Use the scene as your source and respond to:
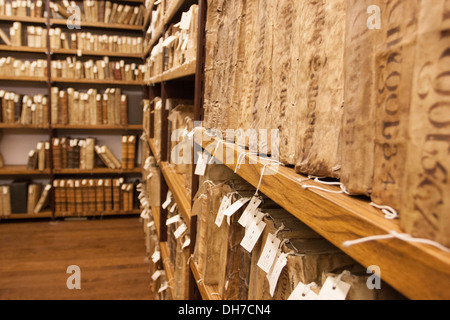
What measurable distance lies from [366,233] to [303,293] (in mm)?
212

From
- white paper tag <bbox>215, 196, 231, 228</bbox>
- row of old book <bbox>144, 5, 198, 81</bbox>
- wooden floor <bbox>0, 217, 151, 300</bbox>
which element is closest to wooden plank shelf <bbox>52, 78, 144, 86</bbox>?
wooden floor <bbox>0, 217, 151, 300</bbox>

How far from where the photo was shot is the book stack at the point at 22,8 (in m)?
3.75

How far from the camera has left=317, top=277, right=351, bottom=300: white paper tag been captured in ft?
1.46

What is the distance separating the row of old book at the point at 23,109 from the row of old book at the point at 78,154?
0.90 ft

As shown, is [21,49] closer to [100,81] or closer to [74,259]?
[100,81]

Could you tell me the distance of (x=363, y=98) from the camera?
1.34ft

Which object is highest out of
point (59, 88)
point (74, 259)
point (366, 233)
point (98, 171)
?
point (59, 88)

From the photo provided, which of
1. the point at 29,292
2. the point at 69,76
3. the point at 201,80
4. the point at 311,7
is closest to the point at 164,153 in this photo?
the point at 201,80

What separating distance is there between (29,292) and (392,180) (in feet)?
9.62

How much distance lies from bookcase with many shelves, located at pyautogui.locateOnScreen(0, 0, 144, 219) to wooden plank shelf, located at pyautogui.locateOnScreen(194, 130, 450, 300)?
375cm

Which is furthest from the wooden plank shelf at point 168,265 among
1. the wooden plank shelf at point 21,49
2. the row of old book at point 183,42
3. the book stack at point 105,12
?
the book stack at point 105,12

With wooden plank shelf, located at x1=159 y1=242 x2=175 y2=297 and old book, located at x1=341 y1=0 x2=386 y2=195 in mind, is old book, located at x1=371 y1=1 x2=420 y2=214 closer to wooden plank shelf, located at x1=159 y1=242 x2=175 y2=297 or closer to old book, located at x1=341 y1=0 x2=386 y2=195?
old book, located at x1=341 y1=0 x2=386 y2=195

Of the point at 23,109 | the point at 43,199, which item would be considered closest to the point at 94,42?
the point at 23,109

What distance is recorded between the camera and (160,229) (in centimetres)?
228
